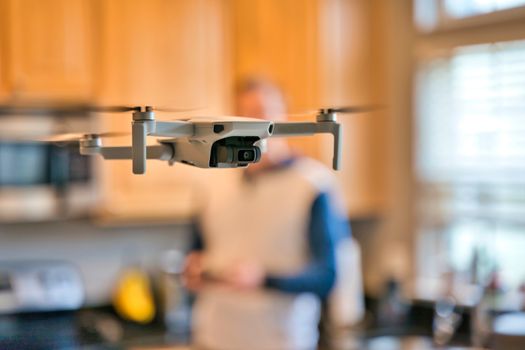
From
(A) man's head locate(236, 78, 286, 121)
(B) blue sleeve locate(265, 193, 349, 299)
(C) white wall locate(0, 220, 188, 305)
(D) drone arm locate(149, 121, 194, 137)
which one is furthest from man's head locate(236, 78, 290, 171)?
(D) drone arm locate(149, 121, 194, 137)

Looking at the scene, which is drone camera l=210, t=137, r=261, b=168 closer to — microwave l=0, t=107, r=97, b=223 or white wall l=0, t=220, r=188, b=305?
microwave l=0, t=107, r=97, b=223

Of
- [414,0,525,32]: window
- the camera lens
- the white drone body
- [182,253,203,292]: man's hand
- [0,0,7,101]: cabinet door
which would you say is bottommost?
[182,253,203,292]: man's hand

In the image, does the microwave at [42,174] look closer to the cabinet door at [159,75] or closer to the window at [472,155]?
the cabinet door at [159,75]

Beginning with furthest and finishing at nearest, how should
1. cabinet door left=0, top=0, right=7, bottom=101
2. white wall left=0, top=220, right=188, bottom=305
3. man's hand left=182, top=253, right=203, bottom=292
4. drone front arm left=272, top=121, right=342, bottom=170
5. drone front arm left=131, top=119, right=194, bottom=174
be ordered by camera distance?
white wall left=0, top=220, right=188, bottom=305 → cabinet door left=0, top=0, right=7, bottom=101 → man's hand left=182, top=253, right=203, bottom=292 → drone front arm left=272, top=121, right=342, bottom=170 → drone front arm left=131, top=119, right=194, bottom=174

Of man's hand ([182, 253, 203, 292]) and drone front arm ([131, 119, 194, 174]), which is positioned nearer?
drone front arm ([131, 119, 194, 174])

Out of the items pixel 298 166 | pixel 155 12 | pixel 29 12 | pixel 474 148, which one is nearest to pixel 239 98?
pixel 298 166

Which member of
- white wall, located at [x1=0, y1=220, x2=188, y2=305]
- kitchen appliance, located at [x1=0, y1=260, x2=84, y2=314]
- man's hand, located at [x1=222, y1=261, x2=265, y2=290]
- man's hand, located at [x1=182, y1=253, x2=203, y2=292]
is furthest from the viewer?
white wall, located at [x1=0, y1=220, x2=188, y2=305]

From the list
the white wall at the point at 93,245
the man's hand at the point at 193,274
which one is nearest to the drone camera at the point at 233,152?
the man's hand at the point at 193,274

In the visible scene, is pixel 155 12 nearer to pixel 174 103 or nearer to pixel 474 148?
pixel 174 103
